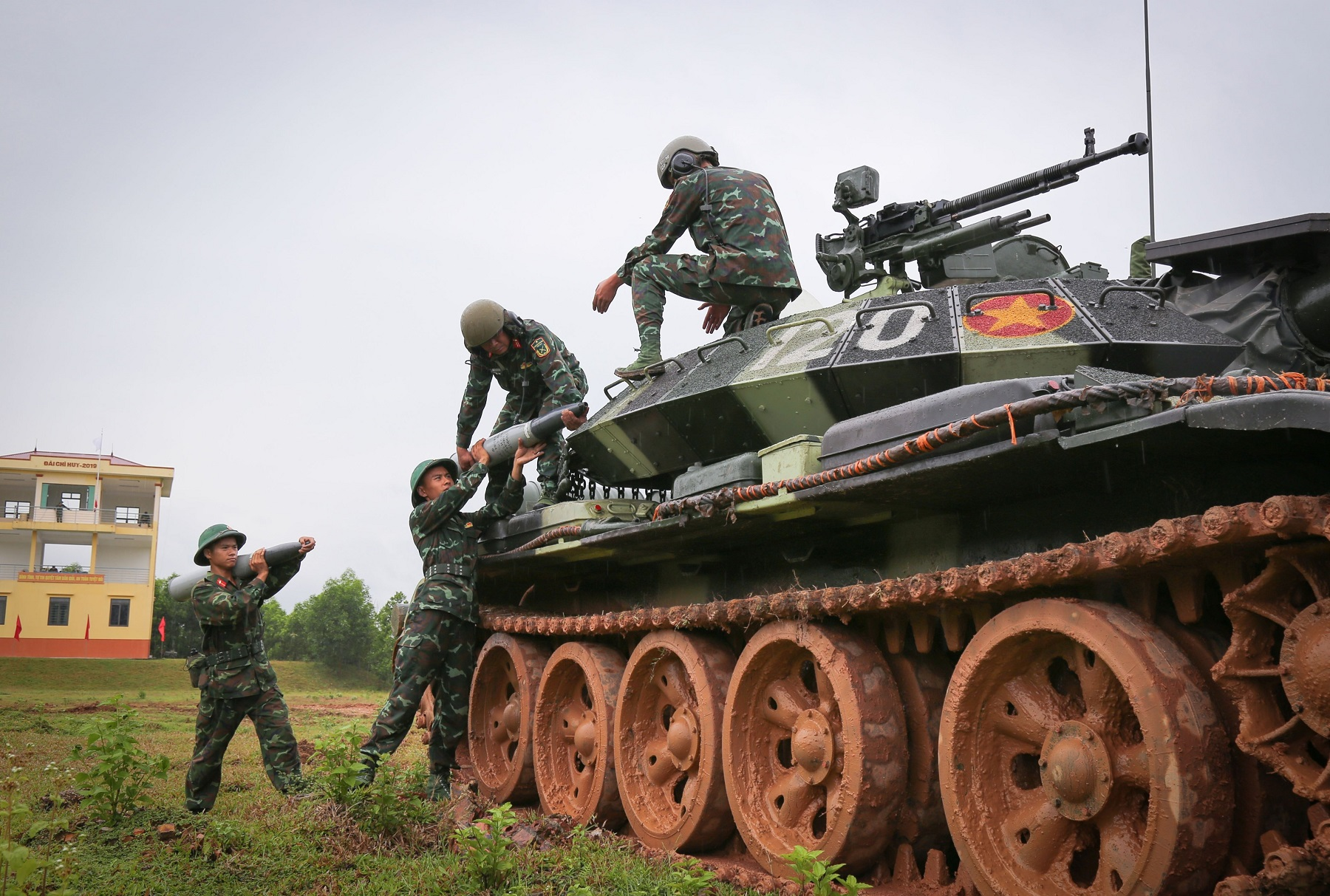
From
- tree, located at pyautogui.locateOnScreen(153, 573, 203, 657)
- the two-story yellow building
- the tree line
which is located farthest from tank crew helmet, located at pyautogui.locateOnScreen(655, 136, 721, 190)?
tree, located at pyautogui.locateOnScreen(153, 573, 203, 657)

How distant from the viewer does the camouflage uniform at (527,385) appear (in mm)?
9141

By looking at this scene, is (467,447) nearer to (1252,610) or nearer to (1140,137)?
(1140,137)

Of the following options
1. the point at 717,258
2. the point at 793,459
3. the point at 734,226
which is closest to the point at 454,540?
the point at 717,258

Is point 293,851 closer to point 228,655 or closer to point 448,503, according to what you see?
point 228,655

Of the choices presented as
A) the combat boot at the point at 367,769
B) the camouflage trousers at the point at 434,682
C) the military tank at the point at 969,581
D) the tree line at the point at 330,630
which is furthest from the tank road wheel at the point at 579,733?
the tree line at the point at 330,630

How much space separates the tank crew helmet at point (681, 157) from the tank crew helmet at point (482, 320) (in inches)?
66.8

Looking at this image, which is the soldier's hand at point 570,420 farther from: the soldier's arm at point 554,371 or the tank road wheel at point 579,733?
the tank road wheel at point 579,733

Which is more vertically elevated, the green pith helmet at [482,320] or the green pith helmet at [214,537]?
the green pith helmet at [482,320]

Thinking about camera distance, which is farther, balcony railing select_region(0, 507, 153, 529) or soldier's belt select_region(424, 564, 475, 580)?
balcony railing select_region(0, 507, 153, 529)

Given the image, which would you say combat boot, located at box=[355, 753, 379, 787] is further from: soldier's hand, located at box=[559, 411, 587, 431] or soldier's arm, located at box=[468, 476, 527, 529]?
soldier's hand, located at box=[559, 411, 587, 431]

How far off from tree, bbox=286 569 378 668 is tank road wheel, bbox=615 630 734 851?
77.3 feet

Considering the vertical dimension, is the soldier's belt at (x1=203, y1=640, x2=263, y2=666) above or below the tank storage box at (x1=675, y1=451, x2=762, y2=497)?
below

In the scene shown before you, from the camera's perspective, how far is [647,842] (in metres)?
6.68

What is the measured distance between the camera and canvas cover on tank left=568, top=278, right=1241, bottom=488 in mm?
5895
